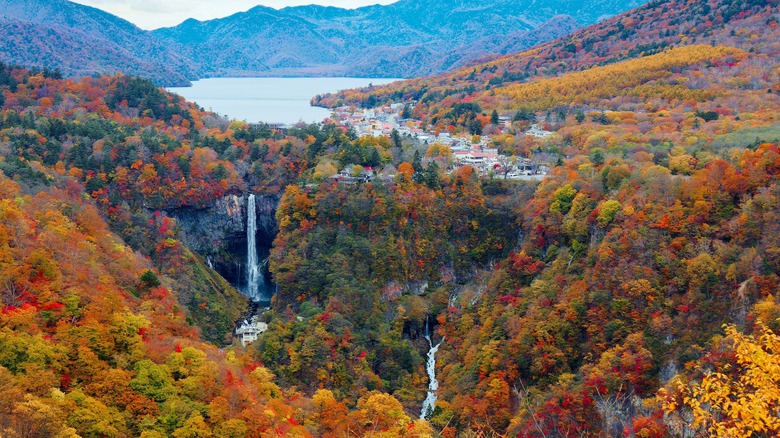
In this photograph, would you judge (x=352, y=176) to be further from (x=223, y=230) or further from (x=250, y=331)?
(x=250, y=331)

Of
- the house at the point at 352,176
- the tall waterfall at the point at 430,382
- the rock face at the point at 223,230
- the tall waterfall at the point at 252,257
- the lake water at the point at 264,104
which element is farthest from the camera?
the lake water at the point at 264,104

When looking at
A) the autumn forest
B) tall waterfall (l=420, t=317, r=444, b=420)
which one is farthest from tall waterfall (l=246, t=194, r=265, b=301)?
tall waterfall (l=420, t=317, r=444, b=420)

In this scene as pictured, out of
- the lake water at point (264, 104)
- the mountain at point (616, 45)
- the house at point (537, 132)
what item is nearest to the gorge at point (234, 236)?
the house at point (537, 132)

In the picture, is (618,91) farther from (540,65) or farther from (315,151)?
(315,151)

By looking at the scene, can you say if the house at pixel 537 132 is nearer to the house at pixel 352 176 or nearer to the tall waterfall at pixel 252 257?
the house at pixel 352 176

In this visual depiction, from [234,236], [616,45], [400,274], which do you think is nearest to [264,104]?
[616,45]

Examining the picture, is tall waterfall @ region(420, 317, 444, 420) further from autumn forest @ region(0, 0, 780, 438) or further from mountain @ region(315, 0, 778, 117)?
mountain @ region(315, 0, 778, 117)

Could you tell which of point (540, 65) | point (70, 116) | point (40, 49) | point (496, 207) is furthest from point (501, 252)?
point (40, 49)
